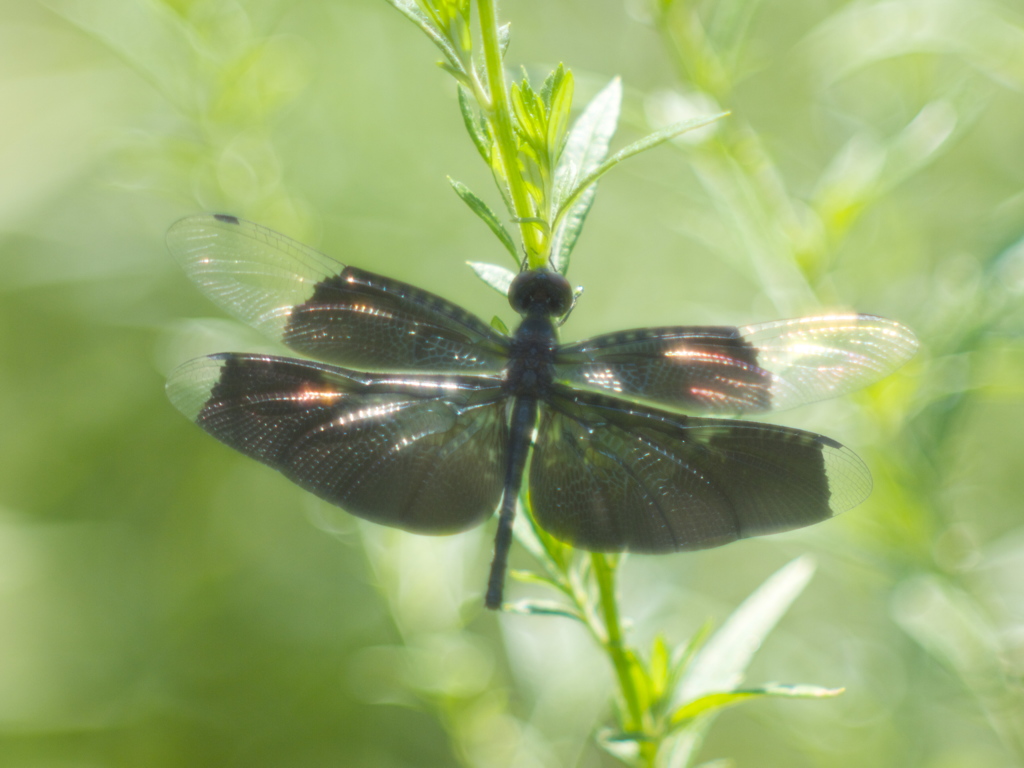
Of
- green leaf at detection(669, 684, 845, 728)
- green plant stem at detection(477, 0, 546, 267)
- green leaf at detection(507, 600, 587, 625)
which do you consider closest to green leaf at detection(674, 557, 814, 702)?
green leaf at detection(669, 684, 845, 728)

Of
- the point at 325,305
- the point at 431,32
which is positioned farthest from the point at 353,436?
the point at 431,32

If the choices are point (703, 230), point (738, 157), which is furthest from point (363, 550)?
point (738, 157)

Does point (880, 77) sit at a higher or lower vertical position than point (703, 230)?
higher

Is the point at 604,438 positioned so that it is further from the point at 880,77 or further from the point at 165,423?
the point at 165,423

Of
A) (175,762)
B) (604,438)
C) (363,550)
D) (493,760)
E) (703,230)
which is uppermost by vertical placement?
(703,230)

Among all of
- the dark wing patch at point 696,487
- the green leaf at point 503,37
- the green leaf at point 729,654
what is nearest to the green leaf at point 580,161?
the green leaf at point 503,37

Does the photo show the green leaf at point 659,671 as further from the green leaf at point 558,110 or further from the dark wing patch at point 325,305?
the green leaf at point 558,110

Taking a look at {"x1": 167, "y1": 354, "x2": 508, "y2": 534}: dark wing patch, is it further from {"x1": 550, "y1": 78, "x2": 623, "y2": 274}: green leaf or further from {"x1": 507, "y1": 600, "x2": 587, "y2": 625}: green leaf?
{"x1": 550, "y1": 78, "x2": 623, "y2": 274}: green leaf
